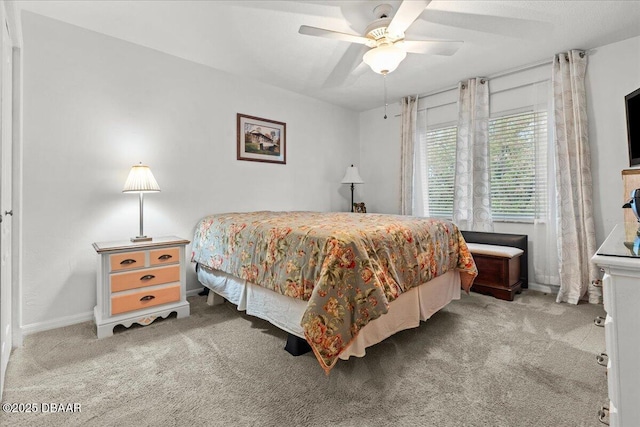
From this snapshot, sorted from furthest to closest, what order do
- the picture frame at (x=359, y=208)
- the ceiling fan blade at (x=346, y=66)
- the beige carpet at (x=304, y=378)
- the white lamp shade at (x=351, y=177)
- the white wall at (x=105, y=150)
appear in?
the picture frame at (x=359, y=208) → the white lamp shade at (x=351, y=177) → the ceiling fan blade at (x=346, y=66) → the white wall at (x=105, y=150) → the beige carpet at (x=304, y=378)

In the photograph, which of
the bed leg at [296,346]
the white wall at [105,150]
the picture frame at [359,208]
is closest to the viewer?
the bed leg at [296,346]

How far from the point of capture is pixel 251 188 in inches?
144

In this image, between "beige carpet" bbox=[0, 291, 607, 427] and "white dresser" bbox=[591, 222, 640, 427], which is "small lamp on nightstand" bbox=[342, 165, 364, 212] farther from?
"white dresser" bbox=[591, 222, 640, 427]

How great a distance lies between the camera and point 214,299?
9.39 feet

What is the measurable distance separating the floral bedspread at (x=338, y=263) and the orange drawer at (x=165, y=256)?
14.0 inches

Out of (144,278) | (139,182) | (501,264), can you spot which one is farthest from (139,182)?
(501,264)

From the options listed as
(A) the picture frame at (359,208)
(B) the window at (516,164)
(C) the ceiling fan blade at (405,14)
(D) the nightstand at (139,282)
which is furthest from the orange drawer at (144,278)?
(B) the window at (516,164)

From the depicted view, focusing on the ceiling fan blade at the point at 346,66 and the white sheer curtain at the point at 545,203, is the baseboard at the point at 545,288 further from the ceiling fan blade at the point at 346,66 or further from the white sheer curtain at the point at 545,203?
the ceiling fan blade at the point at 346,66

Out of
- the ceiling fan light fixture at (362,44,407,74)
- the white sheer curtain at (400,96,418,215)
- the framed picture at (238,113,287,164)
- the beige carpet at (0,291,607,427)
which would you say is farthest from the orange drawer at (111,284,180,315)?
the white sheer curtain at (400,96,418,215)

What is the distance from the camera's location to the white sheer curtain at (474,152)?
3.56 metres

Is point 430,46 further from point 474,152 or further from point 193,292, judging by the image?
point 193,292

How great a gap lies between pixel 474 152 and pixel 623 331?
308 centimetres

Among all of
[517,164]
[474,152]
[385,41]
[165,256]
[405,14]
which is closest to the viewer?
[405,14]

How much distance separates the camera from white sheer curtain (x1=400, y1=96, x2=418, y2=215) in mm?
4230
